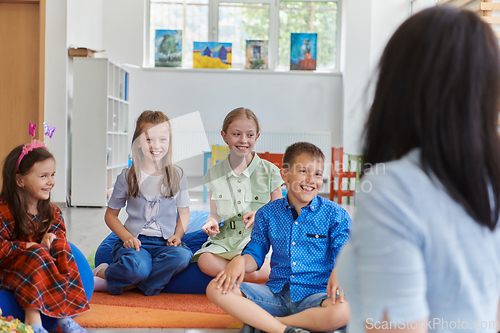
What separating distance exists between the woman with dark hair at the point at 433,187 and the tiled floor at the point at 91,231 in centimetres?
114

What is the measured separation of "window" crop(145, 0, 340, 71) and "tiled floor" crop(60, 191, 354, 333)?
92.0 inches

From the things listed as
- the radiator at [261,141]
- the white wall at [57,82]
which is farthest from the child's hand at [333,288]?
the radiator at [261,141]

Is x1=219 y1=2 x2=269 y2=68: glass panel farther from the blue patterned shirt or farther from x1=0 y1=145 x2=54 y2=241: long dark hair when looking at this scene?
the blue patterned shirt

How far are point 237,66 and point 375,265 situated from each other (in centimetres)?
552

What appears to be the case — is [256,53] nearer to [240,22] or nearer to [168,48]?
[240,22]

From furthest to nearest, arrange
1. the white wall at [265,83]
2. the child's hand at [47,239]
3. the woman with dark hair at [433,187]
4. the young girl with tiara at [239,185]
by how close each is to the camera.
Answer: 1. the white wall at [265,83]
2. the young girl with tiara at [239,185]
3. the child's hand at [47,239]
4. the woman with dark hair at [433,187]

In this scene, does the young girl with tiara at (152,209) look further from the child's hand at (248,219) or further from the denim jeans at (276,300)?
the denim jeans at (276,300)

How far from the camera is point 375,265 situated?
0.41 m

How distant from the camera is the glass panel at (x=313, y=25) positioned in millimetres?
5699

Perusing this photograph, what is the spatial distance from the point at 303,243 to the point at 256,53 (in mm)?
4613

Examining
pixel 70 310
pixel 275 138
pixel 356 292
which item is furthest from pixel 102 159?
pixel 356 292

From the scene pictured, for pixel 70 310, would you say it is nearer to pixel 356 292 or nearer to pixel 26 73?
pixel 356 292

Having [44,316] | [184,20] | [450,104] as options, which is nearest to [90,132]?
[184,20]

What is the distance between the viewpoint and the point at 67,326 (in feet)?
4.46
